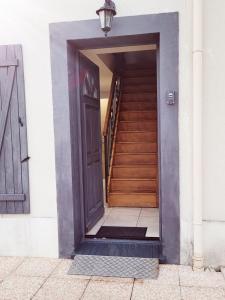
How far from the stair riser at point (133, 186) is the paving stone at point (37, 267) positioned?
2564mm

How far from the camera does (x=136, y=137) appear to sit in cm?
732

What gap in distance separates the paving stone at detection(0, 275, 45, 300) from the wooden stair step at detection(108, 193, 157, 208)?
2761mm

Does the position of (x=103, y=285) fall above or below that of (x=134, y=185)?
below

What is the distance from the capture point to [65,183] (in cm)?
397

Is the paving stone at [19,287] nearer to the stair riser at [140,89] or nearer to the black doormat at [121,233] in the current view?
the black doormat at [121,233]

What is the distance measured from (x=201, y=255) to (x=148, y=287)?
76 centimetres

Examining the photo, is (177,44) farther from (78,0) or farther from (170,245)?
(170,245)

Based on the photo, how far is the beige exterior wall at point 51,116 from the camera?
3.55m

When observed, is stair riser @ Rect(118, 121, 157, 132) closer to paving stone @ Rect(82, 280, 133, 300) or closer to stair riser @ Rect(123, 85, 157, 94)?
stair riser @ Rect(123, 85, 157, 94)

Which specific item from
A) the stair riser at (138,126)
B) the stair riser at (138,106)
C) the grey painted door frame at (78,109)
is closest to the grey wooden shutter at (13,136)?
the grey painted door frame at (78,109)

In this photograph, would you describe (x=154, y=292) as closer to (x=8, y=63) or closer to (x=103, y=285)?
(x=103, y=285)

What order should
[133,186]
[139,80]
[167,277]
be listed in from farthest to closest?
[139,80]
[133,186]
[167,277]

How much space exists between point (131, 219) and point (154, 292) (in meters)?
2.04

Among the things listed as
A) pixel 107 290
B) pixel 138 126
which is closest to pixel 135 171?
pixel 138 126
